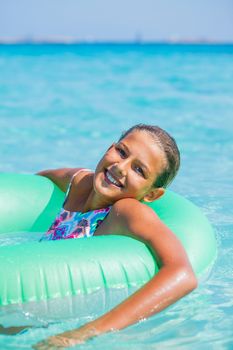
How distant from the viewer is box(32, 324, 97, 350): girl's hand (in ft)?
7.39

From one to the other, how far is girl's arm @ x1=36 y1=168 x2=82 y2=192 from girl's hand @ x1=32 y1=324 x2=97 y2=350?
1.22m

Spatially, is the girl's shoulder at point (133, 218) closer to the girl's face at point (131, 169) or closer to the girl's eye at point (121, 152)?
the girl's face at point (131, 169)

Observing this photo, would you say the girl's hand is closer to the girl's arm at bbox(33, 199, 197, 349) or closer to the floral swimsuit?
the girl's arm at bbox(33, 199, 197, 349)

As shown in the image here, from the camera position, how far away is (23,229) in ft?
12.0

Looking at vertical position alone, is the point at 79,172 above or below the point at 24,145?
above

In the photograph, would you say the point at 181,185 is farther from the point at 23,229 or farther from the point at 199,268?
the point at 199,268

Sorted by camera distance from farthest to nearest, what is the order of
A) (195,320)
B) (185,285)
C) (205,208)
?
1. (205,208)
2. (195,320)
3. (185,285)

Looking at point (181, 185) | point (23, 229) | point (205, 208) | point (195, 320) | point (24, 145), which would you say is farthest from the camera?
point (24, 145)

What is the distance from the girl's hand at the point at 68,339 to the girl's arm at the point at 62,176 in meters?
1.22

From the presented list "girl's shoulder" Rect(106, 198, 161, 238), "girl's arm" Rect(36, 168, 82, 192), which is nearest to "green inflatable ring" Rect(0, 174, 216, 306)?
"girl's shoulder" Rect(106, 198, 161, 238)

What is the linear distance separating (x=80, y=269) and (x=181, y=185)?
284 centimetres

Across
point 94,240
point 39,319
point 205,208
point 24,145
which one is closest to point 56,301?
point 39,319

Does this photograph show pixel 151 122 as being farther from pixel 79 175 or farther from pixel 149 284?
pixel 149 284

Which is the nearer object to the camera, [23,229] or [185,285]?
[185,285]
